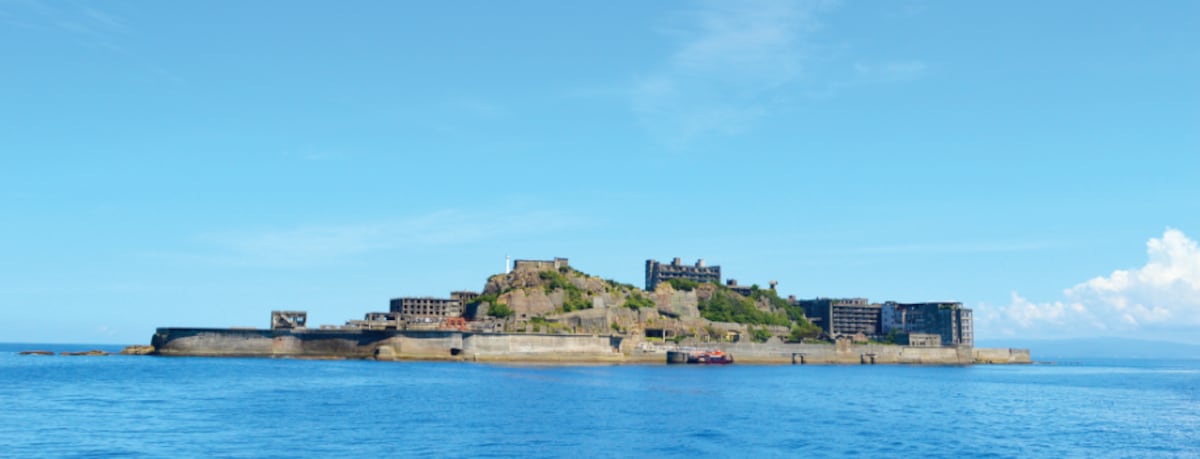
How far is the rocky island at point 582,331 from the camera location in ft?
424

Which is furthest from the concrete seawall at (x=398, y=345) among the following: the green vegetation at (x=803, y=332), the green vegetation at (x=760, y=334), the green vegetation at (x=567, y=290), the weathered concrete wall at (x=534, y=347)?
the green vegetation at (x=803, y=332)

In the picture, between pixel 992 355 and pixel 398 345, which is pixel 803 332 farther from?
pixel 398 345

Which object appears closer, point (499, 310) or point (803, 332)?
point (499, 310)

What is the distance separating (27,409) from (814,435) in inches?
1713

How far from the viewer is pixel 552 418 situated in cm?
5384

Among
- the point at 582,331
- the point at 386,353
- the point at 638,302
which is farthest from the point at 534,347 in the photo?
the point at 638,302

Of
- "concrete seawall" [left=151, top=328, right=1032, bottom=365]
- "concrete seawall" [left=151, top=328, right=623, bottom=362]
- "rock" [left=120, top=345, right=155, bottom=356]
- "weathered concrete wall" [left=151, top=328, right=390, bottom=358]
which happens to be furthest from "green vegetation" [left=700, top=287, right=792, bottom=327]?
"rock" [left=120, top=345, right=155, bottom=356]

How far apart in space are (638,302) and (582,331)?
20.6 m

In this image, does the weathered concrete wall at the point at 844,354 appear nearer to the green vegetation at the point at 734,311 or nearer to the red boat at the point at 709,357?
the red boat at the point at 709,357

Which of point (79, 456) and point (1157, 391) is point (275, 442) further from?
point (1157, 391)

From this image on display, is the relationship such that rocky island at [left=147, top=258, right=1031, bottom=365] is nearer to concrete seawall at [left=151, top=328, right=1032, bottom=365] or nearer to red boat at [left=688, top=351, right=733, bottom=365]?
concrete seawall at [left=151, top=328, right=1032, bottom=365]

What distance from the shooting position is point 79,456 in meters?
37.2

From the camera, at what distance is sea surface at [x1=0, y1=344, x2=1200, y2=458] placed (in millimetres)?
41812

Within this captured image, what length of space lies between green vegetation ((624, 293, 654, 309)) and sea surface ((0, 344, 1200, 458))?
2725 inches
